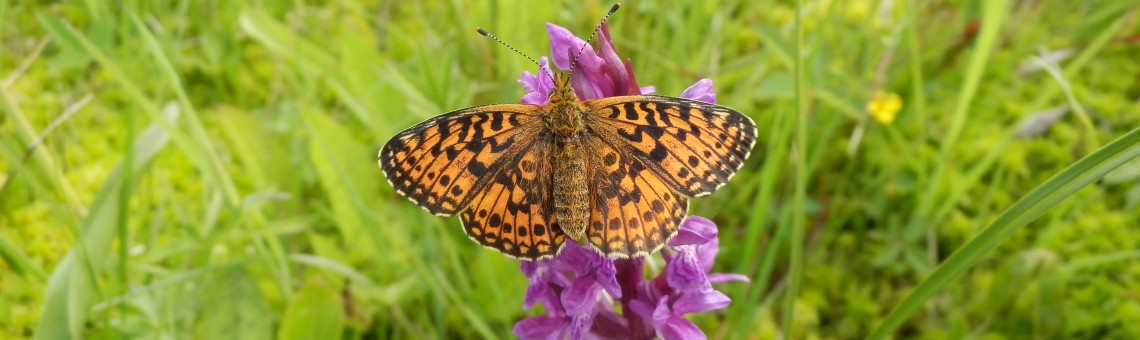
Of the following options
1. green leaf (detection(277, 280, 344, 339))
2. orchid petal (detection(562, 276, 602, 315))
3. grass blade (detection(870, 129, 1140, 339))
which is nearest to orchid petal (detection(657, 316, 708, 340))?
orchid petal (detection(562, 276, 602, 315))

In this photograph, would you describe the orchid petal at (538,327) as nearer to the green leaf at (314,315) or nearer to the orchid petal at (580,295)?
the orchid petal at (580,295)

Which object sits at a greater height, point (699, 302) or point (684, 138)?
point (684, 138)

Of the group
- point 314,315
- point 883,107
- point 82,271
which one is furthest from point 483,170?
point 883,107

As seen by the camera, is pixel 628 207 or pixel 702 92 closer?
pixel 628 207

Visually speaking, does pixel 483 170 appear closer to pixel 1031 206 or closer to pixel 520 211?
pixel 520 211

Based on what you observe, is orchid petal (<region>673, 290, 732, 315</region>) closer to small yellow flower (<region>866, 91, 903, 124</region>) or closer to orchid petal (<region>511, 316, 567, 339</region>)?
orchid petal (<region>511, 316, 567, 339</region>)

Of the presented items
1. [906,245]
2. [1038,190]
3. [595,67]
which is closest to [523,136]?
[595,67]

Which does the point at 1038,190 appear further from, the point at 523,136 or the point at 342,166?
the point at 342,166
